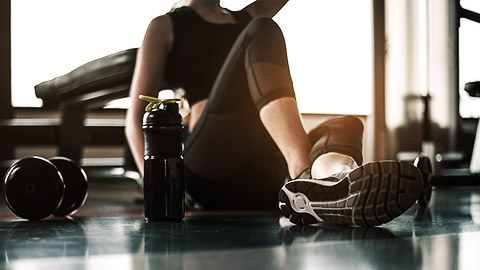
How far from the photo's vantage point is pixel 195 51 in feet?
5.69

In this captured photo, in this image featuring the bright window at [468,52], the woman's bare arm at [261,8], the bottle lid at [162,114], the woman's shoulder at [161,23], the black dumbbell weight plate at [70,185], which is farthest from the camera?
the bright window at [468,52]

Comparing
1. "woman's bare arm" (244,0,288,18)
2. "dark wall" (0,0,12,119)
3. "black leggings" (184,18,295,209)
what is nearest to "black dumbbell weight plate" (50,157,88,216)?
"black leggings" (184,18,295,209)

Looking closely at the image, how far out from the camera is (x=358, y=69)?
17.6 ft

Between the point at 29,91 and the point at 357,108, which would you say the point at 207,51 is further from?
the point at 357,108

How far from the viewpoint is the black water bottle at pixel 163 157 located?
4.13 feet

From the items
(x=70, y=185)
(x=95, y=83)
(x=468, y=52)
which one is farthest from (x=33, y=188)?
(x=468, y=52)

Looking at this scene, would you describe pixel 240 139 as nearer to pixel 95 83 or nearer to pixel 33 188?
pixel 33 188

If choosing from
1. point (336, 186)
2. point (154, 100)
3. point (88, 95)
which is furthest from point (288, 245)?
point (88, 95)

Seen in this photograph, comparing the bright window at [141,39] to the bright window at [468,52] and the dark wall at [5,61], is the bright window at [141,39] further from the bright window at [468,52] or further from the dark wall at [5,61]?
the bright window at [468,52]

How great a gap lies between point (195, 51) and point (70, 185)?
1.69ft

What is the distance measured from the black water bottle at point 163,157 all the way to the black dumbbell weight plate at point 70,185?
33cm

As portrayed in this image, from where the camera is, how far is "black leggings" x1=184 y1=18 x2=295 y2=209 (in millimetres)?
1416

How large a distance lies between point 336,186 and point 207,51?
31.5 inches

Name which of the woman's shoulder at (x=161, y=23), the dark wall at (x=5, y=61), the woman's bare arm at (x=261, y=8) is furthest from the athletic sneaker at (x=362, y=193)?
the dark wall at (x=5, y=61)
